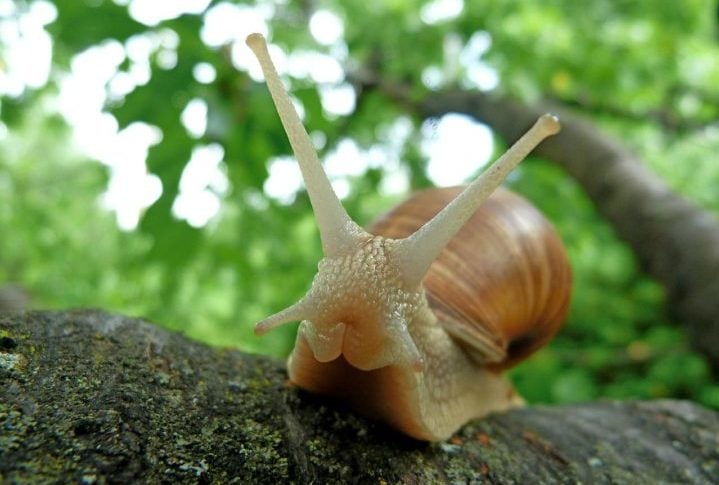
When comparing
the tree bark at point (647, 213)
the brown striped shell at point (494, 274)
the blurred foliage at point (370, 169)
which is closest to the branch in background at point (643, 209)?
the tree bark at point (647, 213)

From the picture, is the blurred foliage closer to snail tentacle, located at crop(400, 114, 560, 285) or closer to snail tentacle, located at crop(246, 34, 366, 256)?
snail tentacle, located at crop(246, 34, 366, 256)

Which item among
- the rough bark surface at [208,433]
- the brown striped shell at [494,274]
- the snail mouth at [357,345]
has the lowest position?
the rough bark surface at [208,433]

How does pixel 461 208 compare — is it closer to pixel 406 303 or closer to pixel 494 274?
pixel 406 303

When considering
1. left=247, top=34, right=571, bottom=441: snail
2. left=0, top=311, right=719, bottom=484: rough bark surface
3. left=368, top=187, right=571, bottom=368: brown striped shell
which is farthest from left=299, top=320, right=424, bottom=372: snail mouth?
left=368, top=187, right=571, bottom=368: brown striped shell

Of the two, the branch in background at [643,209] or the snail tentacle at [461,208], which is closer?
the snail tentacle at [461,208]

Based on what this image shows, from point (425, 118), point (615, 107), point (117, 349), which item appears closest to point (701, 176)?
point (615, 107)

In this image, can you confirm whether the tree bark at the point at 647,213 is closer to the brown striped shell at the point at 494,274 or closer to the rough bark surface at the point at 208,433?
the brown striped shell at the point at 494,274

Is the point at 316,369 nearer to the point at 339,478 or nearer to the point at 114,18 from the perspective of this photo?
the point at 339,478
